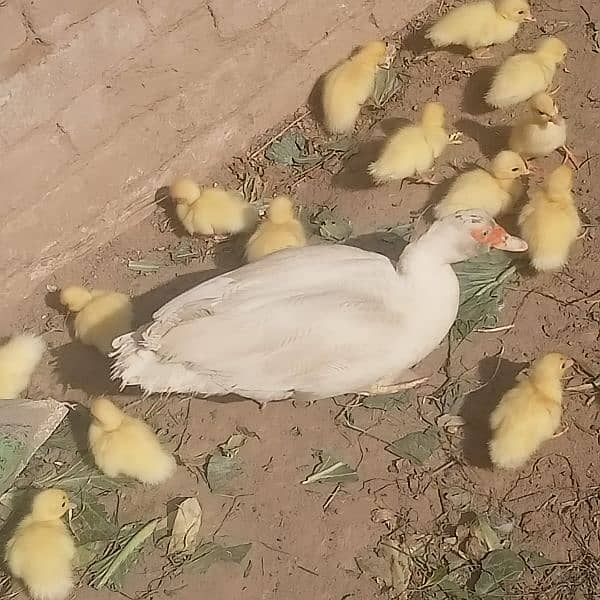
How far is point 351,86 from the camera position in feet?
10.0

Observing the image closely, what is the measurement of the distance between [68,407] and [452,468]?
105 cm

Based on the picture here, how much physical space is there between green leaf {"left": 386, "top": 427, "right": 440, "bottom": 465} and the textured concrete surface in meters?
1.19

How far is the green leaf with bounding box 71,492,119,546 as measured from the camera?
97.8 inches

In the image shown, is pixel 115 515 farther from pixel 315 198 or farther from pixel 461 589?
pixel 315 198

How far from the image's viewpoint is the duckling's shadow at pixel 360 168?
3049mm

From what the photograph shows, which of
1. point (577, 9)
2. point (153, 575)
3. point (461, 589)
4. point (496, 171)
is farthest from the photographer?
point (577, 9)

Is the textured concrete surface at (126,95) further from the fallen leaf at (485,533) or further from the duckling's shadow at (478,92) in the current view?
the fallen leaf at (485,533)

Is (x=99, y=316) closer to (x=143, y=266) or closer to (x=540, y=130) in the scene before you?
(x=143, y=266)

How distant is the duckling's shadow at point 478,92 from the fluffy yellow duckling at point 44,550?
1.73 m

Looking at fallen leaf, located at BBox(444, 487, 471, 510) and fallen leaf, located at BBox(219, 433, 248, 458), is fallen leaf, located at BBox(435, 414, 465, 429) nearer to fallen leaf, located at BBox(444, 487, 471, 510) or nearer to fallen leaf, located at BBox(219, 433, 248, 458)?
fallen leaf, located at BBox(444, 487, 471, 510)

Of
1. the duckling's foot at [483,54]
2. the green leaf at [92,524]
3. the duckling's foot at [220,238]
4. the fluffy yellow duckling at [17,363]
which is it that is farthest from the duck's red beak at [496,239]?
the fluffy yellow duckling at [17,363]

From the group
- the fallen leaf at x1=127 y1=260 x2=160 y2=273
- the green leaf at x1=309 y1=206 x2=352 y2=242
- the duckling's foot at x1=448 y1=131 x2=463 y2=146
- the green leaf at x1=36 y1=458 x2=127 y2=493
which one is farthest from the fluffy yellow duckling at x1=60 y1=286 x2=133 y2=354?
the duckling's foot at x1=448 y1=131 x2=463 y2=146

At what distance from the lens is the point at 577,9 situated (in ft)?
10.7

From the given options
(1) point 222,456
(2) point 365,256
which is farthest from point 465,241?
(1) point 222,456
